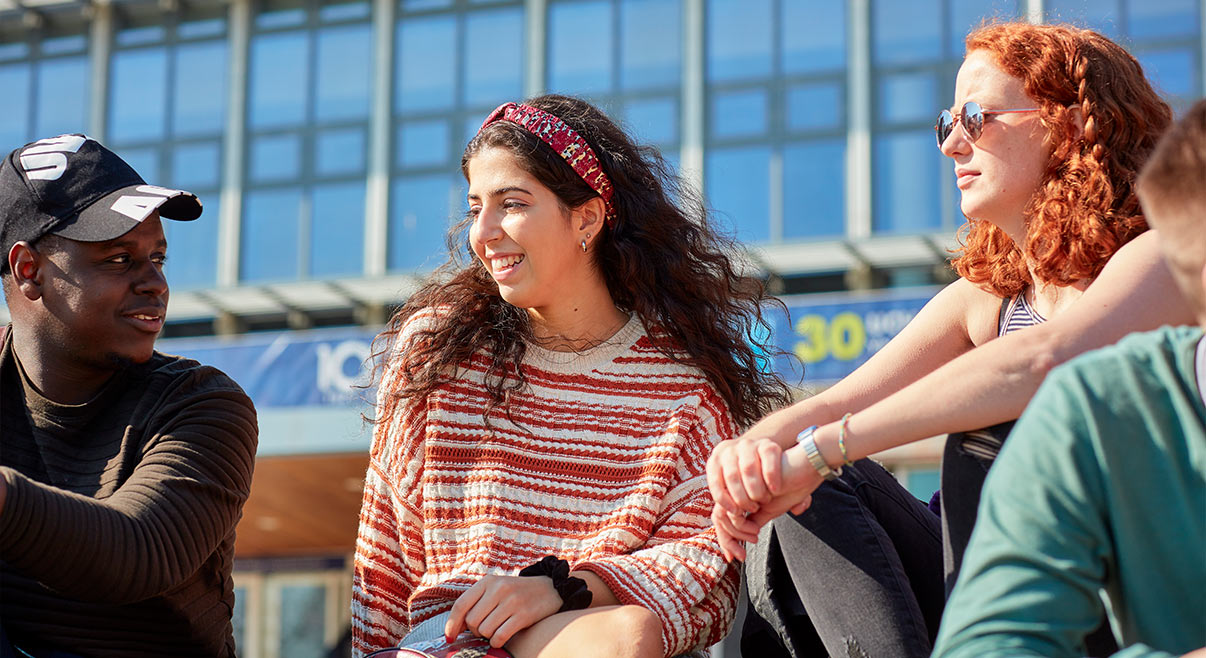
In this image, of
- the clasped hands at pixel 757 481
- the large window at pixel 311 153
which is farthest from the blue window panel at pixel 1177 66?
the clasped hands at pixel 757 481

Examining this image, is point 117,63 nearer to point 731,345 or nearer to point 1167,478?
point 731,345

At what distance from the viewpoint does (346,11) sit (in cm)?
2050

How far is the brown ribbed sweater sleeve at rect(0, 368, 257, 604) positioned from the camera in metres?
2.22

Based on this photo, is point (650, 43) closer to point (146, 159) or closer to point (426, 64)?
point (426, 64)

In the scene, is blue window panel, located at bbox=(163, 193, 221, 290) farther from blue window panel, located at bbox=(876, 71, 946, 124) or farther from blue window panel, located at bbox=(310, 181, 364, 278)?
blue window panel, located at bbox=(876, 71, 946, 124)

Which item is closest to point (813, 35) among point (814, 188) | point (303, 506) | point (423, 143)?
point (814, 188)

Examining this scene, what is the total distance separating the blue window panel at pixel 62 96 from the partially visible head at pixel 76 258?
64.2 ft

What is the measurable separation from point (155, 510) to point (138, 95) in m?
20.0

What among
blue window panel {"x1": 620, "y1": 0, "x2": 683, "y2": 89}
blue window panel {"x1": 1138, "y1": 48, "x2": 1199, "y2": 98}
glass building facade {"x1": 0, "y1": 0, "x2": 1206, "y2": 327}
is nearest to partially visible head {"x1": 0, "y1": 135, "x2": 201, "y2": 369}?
glass building facade {"x1": 0, "y1": 0, "x2": 1206, "y2": 327}

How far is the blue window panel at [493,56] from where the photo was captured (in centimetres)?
1956

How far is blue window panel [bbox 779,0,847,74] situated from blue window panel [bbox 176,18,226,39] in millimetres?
8490

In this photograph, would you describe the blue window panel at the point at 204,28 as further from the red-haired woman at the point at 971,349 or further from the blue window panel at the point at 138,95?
the red-haired woman at the point at 971,349

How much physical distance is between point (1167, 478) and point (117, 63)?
859 inches

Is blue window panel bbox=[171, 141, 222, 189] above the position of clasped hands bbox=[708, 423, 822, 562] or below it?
below
